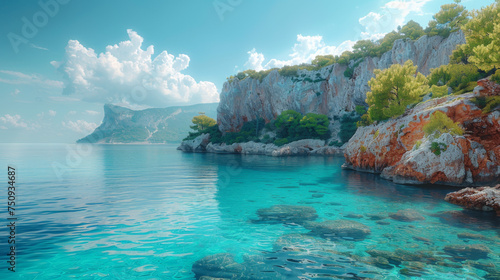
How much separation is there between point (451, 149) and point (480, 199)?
8.05 meters

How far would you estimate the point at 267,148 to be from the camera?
76.6 meters

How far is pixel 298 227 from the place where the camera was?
11.4 meters

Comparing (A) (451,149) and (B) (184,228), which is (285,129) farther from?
(B) (184,228)

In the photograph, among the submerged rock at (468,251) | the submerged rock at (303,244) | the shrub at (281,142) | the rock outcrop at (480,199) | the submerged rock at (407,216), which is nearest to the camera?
the submerged rock at (468,251)

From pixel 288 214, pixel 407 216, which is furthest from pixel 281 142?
pixel 407 216

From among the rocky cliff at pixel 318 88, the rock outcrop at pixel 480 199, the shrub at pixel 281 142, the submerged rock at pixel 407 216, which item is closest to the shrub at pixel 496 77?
the rock outcrop at pixel 480 199

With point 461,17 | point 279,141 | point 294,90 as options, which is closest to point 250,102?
point 294,90

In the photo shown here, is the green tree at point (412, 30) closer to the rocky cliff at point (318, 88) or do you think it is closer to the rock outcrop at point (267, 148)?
the rocky cliff at point (318, 88)

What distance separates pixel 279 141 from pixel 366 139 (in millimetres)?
46369

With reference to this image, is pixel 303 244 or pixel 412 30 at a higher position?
pixel 412 30

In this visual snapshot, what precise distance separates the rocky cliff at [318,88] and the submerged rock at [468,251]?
5739cm

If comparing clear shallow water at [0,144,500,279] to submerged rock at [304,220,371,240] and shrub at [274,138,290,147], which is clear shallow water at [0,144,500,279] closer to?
submerged rock at [304,220,371,240]

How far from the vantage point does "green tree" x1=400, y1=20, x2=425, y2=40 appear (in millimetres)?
62553

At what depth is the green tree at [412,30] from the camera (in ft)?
205
